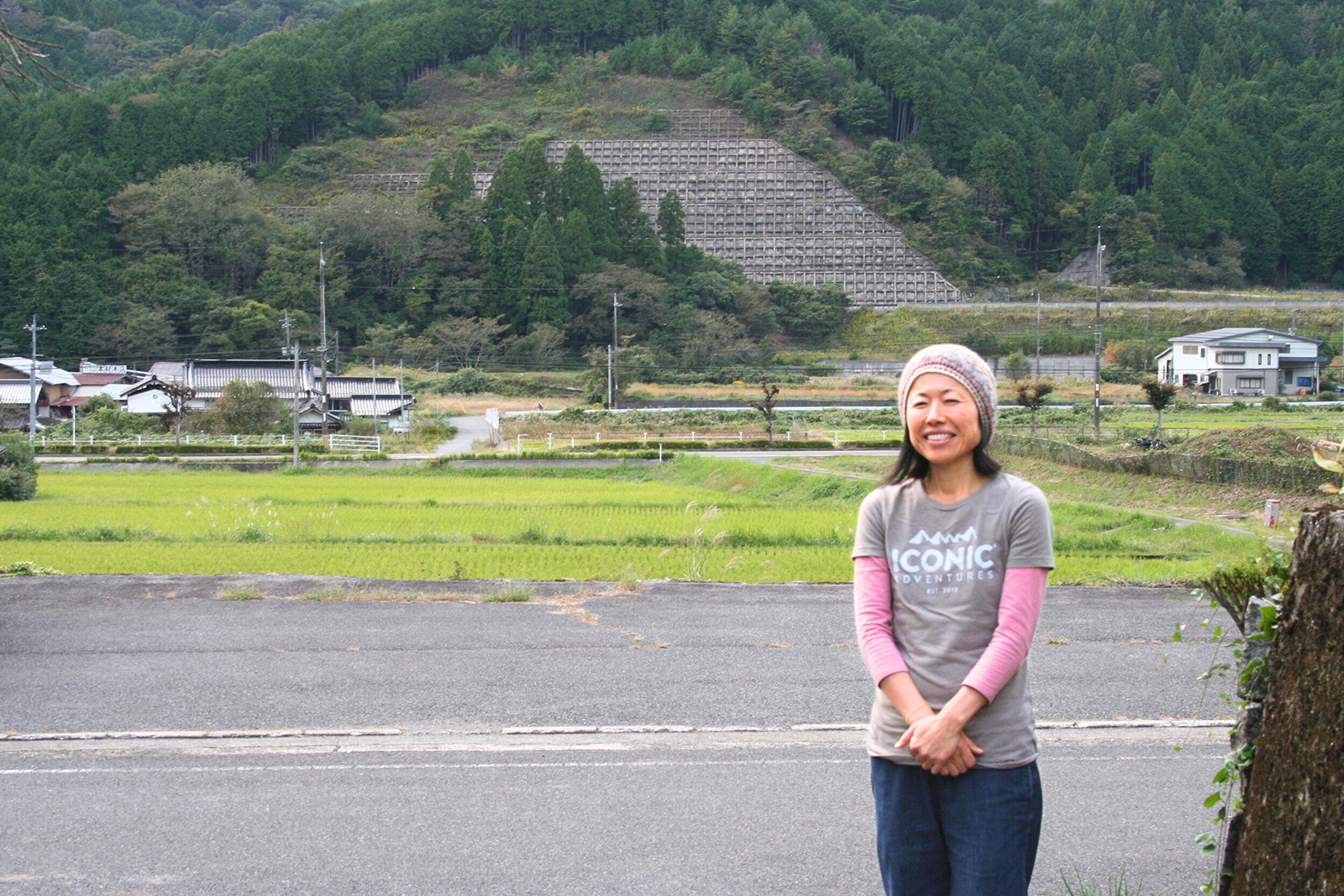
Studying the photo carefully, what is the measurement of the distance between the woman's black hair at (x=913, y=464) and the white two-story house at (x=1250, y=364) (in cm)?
5192

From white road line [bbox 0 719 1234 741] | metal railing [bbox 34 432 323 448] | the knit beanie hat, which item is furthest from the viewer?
metal railing [bbox 34 432 323 448]

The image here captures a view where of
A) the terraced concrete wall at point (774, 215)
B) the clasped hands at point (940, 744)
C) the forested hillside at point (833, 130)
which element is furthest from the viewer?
the terraced concrete wall at point (774, 215)

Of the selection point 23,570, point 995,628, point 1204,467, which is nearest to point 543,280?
point 1204,467

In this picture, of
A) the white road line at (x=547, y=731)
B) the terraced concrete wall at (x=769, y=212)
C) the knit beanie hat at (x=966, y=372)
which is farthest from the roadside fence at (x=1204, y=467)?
the terraced concrete wall at (x=769, y=212)

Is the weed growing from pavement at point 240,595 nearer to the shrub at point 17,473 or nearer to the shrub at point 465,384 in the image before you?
the shrub at point 17,473

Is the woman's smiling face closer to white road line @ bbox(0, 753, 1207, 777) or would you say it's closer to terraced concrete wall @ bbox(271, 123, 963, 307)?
white road line @ bbox(0, 753, 1207, 777)

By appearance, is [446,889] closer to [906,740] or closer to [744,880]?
[744,880]

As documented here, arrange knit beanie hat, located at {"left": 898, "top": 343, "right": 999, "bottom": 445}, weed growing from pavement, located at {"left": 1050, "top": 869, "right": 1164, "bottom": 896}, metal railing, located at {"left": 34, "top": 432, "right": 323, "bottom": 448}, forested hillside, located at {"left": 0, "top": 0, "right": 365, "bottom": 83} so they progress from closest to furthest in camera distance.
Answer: knit beanie hat, located at {"left": 898, "top": 343, "right": 999, "bottom": 445} → weed growing from pavement, located at {"left": 1050, "top": 869, "right": 1164, "bottom": 896} → metal railing, located at {"left": 34, "top": 432, "right": 323, "bottom": 448} → forested hillside, located at {"left": 0, "top": 0, "right": 365, "bottom": 83}

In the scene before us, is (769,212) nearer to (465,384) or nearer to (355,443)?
(465,384)

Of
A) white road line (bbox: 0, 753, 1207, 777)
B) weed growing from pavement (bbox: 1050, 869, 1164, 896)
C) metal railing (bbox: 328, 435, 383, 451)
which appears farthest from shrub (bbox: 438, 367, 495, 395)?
weed growing from pavement (bbox: 1050, 869, 1164, 896)

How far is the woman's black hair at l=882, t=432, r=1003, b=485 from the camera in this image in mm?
2660

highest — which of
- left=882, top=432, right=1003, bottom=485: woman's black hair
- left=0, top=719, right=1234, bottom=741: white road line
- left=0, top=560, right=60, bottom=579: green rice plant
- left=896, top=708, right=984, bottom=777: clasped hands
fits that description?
left=882, top=432, right=1003, bottom=485: woman's black hair

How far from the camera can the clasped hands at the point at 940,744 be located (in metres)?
2.44

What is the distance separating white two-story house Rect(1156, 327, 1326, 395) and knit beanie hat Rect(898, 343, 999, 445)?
5188 cm
